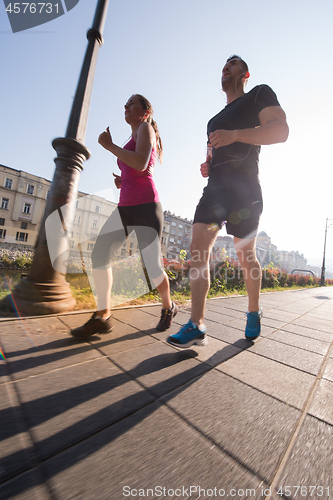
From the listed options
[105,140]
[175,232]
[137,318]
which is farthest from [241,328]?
[175,232]

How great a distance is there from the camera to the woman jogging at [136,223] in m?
1.97

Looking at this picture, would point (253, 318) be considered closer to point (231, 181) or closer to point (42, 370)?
point (231, 181)

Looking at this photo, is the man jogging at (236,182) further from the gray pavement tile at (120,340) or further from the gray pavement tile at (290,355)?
the gray pavement tile at (120,340)

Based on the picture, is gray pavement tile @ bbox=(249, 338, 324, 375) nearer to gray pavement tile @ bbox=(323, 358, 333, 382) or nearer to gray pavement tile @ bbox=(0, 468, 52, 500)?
gray pavement tile @ bbox=(323, 358, 333, 382)

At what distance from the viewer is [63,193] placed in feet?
9.34

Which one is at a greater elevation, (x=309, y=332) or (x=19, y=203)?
(x=19, y=203)

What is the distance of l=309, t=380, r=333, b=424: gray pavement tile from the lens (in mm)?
1096

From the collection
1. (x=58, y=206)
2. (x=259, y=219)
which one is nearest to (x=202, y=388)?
(x=259, y=219)

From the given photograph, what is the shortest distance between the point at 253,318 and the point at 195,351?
0.64 meters

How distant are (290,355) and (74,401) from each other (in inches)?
63.4

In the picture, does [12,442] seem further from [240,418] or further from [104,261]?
[104,261]

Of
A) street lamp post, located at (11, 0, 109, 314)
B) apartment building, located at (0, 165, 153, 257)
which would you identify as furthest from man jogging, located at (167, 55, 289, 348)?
apartment building, located at (0, 165, 153, 257)

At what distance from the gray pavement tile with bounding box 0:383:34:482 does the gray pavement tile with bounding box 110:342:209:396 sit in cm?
56

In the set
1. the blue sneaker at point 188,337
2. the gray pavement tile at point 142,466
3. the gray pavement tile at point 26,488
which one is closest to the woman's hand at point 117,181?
the blue sneaker at point 188,337
